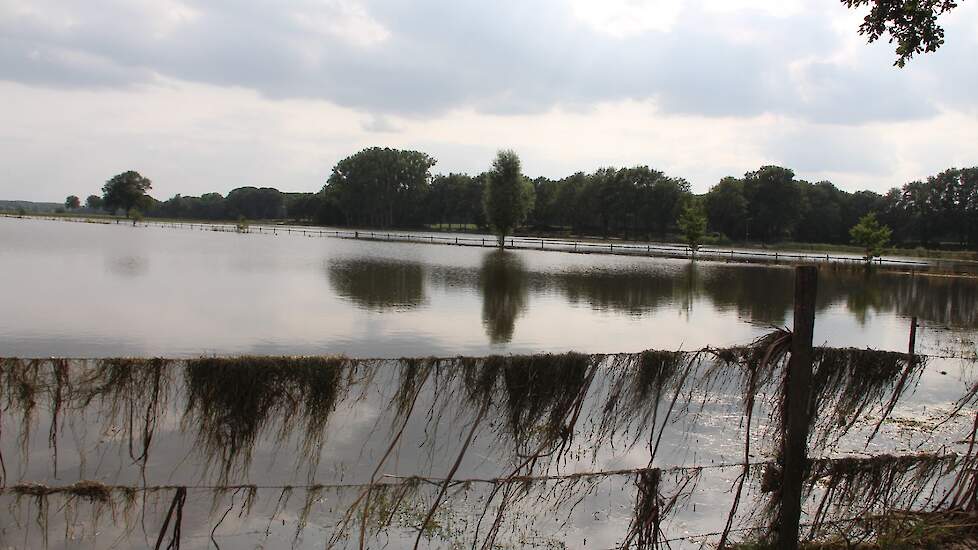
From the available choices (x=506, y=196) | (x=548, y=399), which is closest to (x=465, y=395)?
(x=548, y=399)

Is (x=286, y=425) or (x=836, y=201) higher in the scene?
(x=836, y=201)

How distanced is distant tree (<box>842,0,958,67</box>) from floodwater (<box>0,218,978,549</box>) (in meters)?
6.73

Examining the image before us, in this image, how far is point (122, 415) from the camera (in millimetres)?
8828

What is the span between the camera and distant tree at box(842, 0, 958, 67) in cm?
1395

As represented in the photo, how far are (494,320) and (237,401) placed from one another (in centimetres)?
2158

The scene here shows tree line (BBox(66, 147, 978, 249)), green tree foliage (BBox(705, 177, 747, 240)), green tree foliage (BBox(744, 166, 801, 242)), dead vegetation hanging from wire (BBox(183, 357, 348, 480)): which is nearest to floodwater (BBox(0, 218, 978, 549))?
dead vegetation hanging from wire (BBox(183, 357, 348, 480))

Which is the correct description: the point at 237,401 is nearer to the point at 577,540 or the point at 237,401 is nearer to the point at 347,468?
the point at 347,468

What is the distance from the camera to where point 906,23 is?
14.3m

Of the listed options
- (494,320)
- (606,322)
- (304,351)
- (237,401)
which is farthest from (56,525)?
(606,322)

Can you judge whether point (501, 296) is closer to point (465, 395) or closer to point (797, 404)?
point (465, 395)

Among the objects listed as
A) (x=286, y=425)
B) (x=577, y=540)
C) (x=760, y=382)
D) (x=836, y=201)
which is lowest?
(x=577, y=540)

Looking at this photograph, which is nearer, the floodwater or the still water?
the floodwater

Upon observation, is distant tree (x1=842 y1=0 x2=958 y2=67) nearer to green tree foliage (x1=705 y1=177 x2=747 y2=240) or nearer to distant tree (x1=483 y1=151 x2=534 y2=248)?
distant tree (x1=483 y1=151 x2=534 y2=248)

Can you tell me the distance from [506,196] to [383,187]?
308ft
